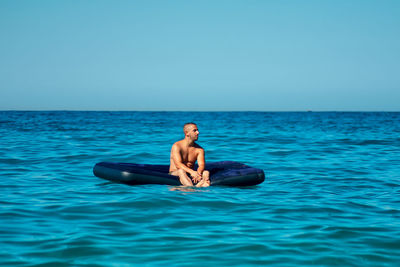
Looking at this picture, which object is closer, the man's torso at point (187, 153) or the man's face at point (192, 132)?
the man's face at point (192, 132)

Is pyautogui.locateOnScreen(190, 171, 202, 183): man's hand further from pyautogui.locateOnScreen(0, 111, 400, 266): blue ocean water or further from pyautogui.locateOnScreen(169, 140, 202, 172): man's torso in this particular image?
pyautogui.locateOnScreen(169, 140, 202, 172): man's torso

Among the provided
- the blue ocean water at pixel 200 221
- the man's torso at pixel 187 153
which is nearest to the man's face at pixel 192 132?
the man's torso at pixel 187 153

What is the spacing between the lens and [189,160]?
10305mm

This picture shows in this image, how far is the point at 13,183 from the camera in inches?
417

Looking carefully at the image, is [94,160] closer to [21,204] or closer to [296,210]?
[21,204]

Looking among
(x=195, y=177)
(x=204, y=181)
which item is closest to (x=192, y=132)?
(x=195, y=177)

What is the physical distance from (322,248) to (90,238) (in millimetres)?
2917

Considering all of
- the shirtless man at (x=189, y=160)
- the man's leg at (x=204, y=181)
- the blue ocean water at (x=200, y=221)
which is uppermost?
the shirtless man at (x=189, y=160)

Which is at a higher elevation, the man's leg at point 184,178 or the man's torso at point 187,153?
the man's torso at point 187,153

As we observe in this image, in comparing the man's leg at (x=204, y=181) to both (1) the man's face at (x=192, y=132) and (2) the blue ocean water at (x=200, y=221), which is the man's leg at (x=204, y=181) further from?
(1) the man's face at (x=192, y=132)

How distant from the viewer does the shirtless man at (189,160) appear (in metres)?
9.84

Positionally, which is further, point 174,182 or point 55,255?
point 174,182

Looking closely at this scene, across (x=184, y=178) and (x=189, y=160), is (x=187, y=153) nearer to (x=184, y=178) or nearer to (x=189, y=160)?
(x=189, y=160)

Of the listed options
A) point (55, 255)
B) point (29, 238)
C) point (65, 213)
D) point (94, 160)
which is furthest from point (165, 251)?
point (94, 160)
